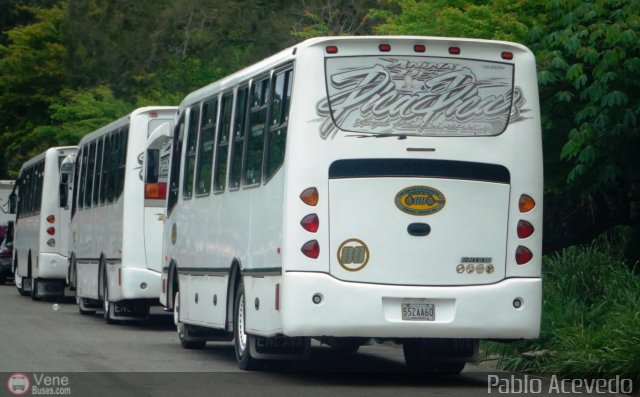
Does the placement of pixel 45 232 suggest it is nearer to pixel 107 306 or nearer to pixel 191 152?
pixel 107 306

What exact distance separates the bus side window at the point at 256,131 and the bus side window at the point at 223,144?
2.83 ft

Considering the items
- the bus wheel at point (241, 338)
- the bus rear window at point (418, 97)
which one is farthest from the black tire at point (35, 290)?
the bus rear window at point (418, 97)

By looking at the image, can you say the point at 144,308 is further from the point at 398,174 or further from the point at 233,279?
the point at 398,174

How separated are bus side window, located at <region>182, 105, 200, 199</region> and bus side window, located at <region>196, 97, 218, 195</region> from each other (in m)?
0.29

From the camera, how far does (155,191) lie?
22.7m

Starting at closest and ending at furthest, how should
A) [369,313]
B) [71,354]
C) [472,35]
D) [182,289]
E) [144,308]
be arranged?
[369,313] → [71,354] → [182,289] → [472,35] → [144,308]

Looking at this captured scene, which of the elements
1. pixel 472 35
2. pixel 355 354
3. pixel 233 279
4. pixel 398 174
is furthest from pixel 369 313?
pixel 472 35

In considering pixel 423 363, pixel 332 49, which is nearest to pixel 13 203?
pixel 423 363

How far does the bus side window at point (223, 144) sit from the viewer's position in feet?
52.7

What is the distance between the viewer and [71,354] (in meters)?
17.0

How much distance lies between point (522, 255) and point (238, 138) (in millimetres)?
3424

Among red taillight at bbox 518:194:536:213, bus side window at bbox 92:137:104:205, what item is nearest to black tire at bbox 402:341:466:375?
red taillight at bbox 518:194:536:213

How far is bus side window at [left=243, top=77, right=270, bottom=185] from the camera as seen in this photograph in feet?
48.0

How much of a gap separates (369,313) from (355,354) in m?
4.82
